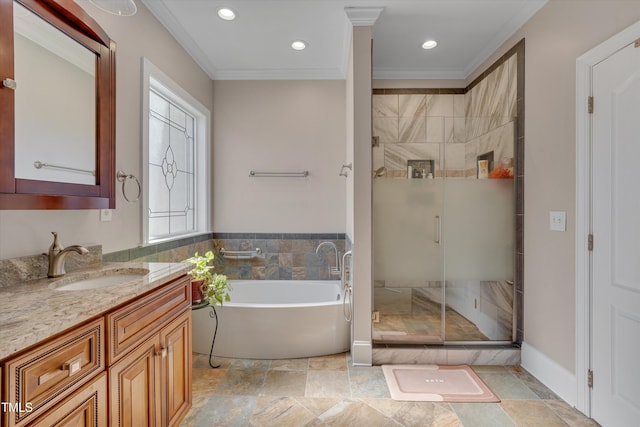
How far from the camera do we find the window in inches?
86.8

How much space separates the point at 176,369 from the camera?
156 cm

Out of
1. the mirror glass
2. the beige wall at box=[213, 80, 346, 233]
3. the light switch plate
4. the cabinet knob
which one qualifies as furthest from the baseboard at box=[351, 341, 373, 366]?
the cabinet knob

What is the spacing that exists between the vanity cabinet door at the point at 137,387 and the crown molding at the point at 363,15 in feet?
7.83

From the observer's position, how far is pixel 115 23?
1809mm

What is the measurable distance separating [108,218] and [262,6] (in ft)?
5.85

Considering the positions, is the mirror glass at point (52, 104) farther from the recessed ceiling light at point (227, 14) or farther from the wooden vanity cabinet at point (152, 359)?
the recessed ceiling light at point (227, 14)

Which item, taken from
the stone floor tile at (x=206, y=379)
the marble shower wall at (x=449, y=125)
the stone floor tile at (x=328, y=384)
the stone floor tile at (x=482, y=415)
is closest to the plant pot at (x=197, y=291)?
the stone floor tile at (x=206, y=379)

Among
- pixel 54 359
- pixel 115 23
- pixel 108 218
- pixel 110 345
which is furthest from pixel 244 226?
pixel 54 359

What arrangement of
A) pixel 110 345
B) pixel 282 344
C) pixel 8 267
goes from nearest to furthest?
1. pixel 110 345
2. pixel 8 267
3. pixel 282 344

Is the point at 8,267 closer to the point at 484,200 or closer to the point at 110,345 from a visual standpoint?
the point at 110,345

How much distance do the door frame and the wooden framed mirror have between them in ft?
8.64

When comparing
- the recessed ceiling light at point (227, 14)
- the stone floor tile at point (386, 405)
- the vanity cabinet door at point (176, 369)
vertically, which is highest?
→ the recessed ceiling light at point (227, 14)

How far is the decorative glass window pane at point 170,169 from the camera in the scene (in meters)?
2.55

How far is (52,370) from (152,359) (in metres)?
0.53
